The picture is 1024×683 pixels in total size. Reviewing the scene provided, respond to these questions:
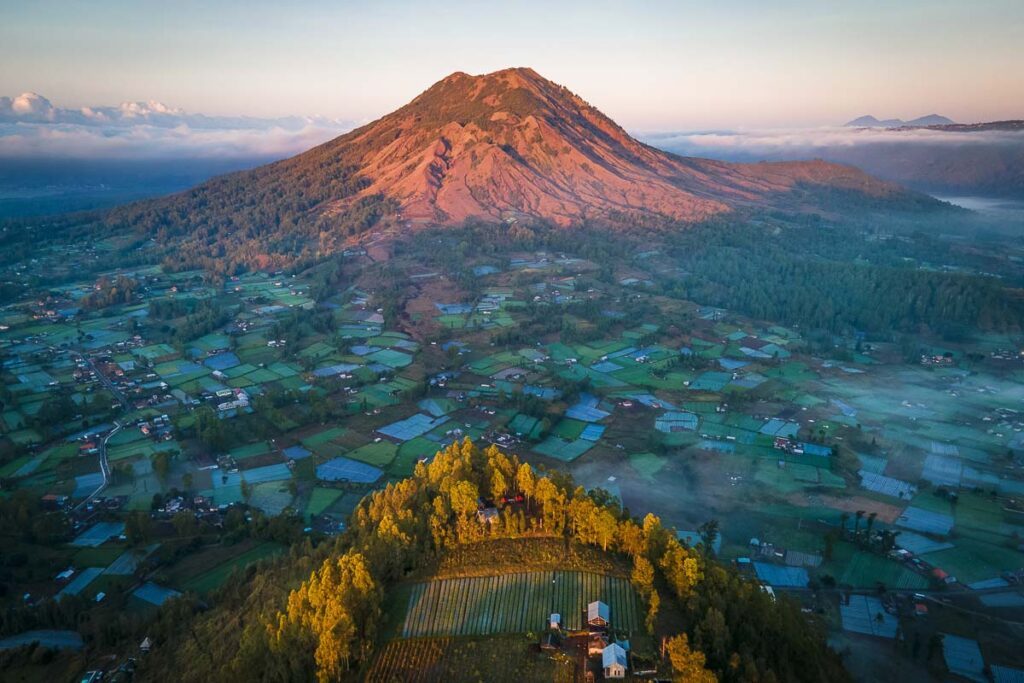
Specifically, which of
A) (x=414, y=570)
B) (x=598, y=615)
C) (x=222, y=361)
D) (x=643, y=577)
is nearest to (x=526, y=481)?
(x=414, y=570)

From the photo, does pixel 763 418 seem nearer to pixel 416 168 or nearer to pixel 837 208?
pixel 416 168

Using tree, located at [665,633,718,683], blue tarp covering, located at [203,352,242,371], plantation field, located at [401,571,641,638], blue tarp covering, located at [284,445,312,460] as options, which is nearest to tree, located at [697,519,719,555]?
plantation field, located at [401,571,641,638]

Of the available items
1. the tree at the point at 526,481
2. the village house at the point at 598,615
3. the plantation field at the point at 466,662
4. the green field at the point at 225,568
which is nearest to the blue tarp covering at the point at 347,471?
the green field at the point at 225,568

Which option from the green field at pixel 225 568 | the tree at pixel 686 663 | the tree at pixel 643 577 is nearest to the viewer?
the tree at pixel 686 663

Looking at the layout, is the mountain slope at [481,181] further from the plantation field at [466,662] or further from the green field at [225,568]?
the plantation field at [466,662]

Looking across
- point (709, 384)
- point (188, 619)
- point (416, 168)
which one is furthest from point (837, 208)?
point (188, 619)

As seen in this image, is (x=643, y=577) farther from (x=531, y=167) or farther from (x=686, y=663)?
(x=531, y=167)

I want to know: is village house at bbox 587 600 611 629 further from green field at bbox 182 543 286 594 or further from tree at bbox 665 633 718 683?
green field at bbox 182 543 286 594
